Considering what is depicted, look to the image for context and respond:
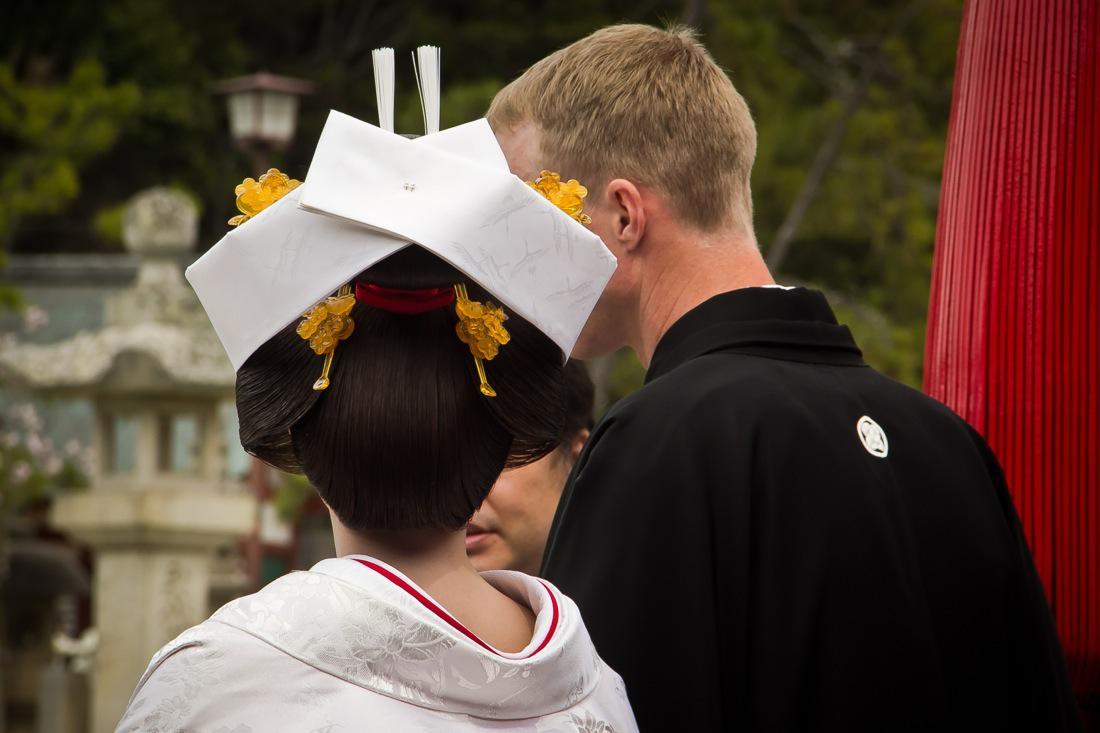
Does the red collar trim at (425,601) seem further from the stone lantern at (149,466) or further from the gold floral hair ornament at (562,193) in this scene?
the stone lantern at (149,466)

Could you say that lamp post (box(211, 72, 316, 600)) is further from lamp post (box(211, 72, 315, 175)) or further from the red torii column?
the red torii column

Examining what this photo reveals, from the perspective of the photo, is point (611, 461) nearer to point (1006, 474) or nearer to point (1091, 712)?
point (1006, 474)

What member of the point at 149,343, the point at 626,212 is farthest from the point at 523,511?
the point at 149,343

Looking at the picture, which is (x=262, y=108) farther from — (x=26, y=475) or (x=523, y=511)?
(x=523, y=511)

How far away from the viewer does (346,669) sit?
1536 mm

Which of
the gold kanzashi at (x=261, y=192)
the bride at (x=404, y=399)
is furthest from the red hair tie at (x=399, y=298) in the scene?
the gold kanzashi at (x=261, y=192)

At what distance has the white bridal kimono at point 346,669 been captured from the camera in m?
1.51

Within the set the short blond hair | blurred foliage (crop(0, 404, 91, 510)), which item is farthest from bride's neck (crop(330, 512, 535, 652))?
blurred foliage (crop(0, 404, 91, 510))

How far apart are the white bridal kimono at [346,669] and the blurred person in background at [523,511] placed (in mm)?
1414

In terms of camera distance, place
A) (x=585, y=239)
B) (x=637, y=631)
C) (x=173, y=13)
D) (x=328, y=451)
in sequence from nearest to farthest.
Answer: (x=328, y=451), (x=585, y=239), (x=637, y=631), (x=173, y=13)

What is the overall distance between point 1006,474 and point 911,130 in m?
9.49

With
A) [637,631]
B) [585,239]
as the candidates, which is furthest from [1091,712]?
[585,239]

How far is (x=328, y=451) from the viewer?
1.64 meters

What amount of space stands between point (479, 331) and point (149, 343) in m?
8.77
